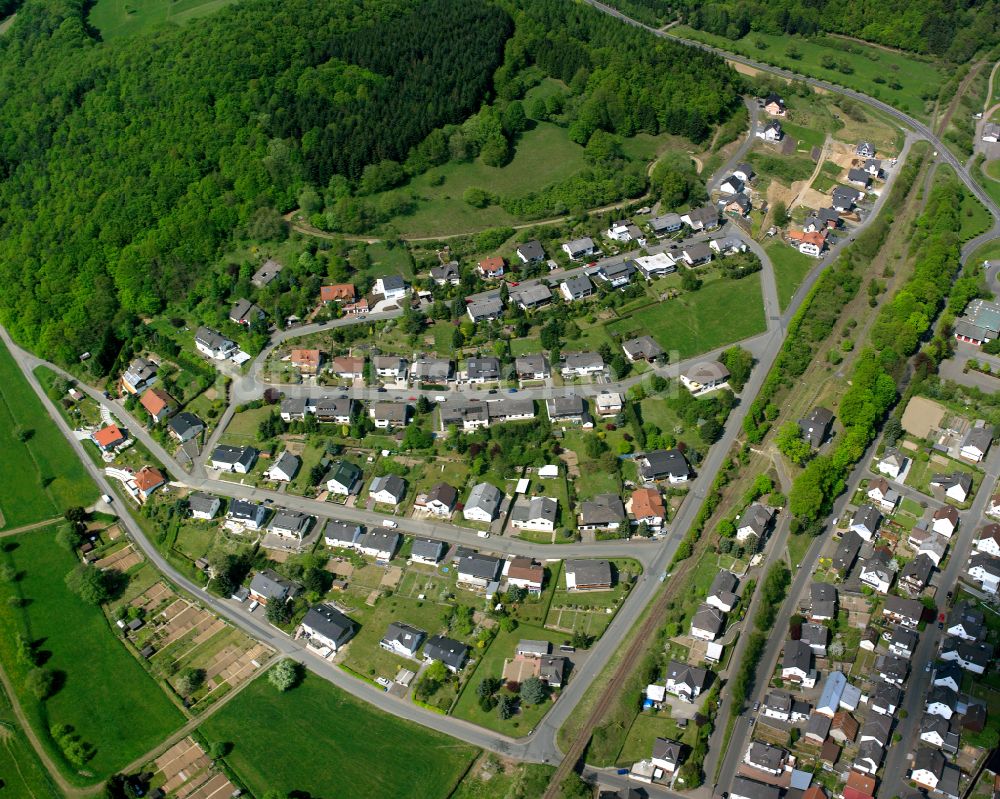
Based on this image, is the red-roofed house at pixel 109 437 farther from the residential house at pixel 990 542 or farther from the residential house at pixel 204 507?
the residential house at pixel 990 542

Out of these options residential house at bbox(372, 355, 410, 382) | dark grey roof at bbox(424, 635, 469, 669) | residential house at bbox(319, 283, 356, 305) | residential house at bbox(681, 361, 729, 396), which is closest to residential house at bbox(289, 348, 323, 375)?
residential house at bbox(372, 355, 410, 382)

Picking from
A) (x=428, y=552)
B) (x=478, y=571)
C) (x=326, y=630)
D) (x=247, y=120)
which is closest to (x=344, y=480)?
(x=428, y=552)

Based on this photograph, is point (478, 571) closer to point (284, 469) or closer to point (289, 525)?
point (289, 525)

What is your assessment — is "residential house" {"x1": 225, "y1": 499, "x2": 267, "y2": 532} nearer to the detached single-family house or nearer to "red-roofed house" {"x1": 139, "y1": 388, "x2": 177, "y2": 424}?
"red-roofed house" {"x1": 139, "y1": 388, "x2": 177, "y2": 424}

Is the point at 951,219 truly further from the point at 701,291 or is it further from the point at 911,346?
the point at 701,291

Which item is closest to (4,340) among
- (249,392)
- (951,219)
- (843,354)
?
(249,392)

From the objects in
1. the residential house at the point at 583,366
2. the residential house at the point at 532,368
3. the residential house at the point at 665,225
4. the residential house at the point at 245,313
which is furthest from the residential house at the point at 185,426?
the residential house at the point at 665,225
